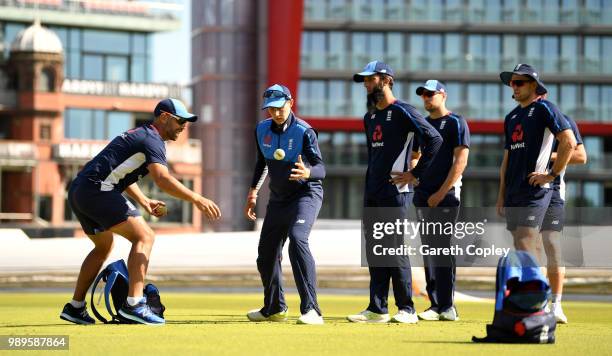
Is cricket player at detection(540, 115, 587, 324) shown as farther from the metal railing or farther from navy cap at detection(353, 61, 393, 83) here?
the metal railing

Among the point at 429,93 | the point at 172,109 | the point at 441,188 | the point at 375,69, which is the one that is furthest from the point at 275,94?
the point at 441,188

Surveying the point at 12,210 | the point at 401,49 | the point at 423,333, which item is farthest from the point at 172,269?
the point at 401,49

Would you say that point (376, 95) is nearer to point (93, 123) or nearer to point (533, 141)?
point (533, 141)

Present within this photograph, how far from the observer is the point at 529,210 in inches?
460

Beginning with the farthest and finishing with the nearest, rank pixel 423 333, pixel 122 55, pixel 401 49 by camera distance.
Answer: pixel 401 49, pixel 122 55, pixel 423 333

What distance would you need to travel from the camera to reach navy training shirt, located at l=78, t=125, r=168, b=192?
1113 centimetres

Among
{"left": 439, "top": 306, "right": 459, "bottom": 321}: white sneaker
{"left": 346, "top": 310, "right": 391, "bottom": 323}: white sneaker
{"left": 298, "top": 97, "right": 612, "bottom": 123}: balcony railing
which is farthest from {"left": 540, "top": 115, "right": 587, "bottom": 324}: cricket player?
{"left": 298, "top": 97, "right": 612, "bottom": 123}: balcony railing

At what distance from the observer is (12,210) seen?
67.4 metres

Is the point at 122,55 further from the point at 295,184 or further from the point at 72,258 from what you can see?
the point at 295,184

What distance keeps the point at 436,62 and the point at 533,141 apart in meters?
65.2

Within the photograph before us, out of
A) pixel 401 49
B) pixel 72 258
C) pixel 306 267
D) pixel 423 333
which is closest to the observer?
pixel 423 333

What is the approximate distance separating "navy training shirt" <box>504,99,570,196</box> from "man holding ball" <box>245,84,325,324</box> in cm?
164

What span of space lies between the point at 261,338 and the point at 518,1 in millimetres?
69092

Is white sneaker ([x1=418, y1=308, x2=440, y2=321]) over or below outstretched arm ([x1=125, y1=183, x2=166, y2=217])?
below
